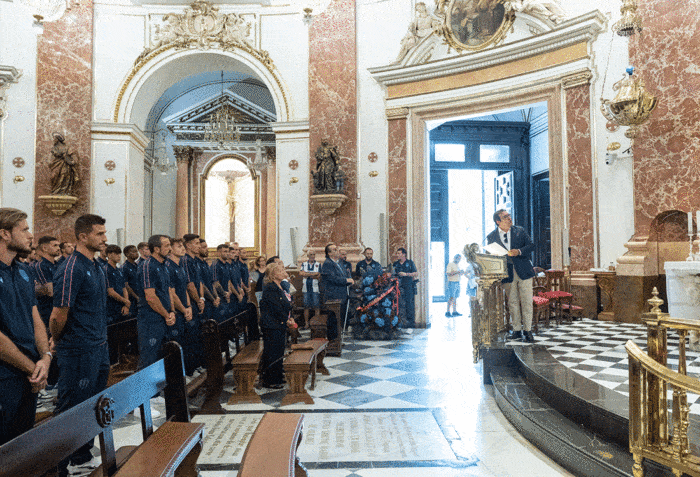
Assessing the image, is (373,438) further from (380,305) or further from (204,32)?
Result: (204,32)

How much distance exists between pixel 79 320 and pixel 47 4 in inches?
410

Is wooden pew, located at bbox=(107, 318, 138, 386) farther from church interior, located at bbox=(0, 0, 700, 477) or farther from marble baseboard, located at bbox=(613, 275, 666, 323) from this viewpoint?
marble baseboard, located at bbox=(613, 275, 666, 323)

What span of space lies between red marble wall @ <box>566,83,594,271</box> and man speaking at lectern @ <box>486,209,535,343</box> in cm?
324

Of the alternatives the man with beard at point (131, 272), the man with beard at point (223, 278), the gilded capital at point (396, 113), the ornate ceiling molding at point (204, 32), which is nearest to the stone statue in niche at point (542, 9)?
the gilded capital at point (396, 113)

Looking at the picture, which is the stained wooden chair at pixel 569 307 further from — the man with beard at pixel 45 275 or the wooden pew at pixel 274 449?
the man with beard at pixel 45 275

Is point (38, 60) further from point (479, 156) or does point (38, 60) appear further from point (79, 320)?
point (479, 156)

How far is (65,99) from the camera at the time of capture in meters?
11.1

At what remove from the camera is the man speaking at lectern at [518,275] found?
6254mm

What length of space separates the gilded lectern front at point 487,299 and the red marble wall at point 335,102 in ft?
17.1

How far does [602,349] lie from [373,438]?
11.2ft

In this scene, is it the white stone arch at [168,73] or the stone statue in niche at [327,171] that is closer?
the stone statue in niche at [327,171]

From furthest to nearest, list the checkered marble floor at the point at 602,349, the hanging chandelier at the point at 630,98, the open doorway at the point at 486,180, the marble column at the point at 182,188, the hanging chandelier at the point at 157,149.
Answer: the marble column at the point at 182,188 → the hanging chandelier at the point at 157,149 → the open doorway at the point at 486,180 → the hanging chandelier at the point at 630,98 → the checkered marble floor at the point at 602,349

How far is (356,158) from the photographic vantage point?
1106cm

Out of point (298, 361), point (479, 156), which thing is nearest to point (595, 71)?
point (479, 156)
